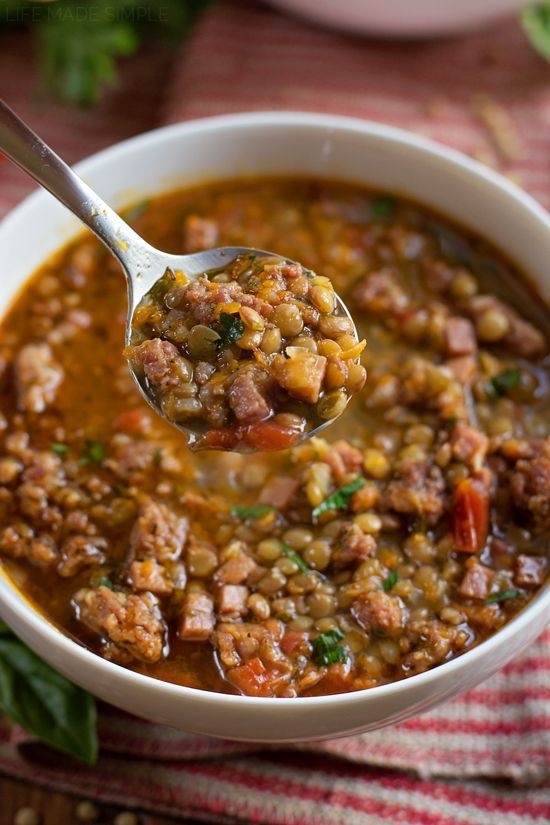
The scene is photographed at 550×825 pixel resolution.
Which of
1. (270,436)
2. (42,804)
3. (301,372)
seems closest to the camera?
(301,372)

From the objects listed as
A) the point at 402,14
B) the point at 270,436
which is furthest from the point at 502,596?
the point at 402,14

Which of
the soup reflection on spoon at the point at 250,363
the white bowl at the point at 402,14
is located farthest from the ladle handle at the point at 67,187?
the white bowl at the point at 402,14

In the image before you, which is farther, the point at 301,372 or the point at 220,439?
Answer: the point at 220,439

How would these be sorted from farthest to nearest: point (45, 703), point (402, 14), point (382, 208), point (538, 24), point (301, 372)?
point (538, 24), point (402, 14), point (382, 208), point (45, 703), point (301, 372)

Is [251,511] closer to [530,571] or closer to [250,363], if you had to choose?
[250,363]

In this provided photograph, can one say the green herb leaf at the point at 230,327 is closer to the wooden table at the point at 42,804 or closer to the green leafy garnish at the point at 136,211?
the green leafy garnish at the point at 136,211

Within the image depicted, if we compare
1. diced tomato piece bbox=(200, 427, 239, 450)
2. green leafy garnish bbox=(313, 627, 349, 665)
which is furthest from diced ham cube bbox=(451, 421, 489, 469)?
diced tomato piece bbox=(200, 427, 239, 450)
